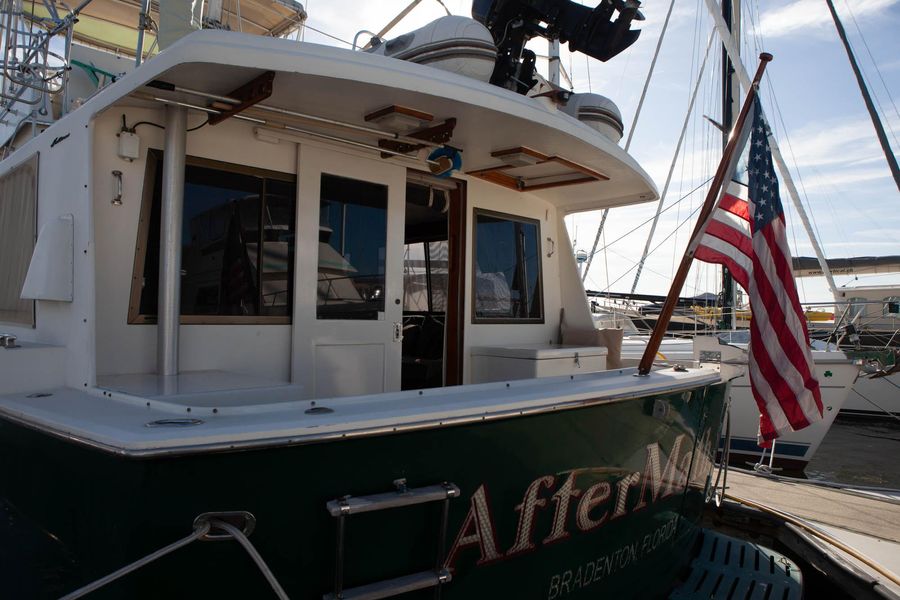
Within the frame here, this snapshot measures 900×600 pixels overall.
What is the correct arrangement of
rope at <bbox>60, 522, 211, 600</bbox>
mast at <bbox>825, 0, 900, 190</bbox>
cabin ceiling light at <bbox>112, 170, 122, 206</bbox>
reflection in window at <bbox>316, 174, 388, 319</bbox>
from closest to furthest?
1. rope at <bbox>60, 522, 211, 600</bbox>
2. cabin ceiling light at <bbox>112, 170, 122, 206</bbox>
3. reflection in window at <bbox>316, 174, 388, 319</bbox>
4. mast at <bbox>825, 0, 900, 190</bbox>

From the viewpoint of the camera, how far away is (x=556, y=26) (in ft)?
15.7

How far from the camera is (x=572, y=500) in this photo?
113 inches

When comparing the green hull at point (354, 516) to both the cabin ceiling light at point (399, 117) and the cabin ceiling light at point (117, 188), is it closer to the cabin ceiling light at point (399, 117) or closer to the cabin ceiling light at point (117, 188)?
the cabin ceiling light at point (117, 188)

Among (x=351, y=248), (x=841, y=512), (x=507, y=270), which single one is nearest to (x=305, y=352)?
(x=351, y=248)

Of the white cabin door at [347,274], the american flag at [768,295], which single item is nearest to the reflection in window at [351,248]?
the white cabin door at [347,274]

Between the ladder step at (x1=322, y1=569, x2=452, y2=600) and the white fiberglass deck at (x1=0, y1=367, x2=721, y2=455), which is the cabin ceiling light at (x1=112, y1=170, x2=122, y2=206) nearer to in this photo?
the white fiberglass deck at (x1=0, y1=367, x2=721, y2=455)

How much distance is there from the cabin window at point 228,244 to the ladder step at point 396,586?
173 centimetres

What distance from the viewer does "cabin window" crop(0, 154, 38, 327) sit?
11.3 ft

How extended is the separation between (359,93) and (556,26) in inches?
93.1

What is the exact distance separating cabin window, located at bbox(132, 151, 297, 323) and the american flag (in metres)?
2.40

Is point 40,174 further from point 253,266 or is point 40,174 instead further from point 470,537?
point 470,537

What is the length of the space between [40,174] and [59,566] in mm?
2152

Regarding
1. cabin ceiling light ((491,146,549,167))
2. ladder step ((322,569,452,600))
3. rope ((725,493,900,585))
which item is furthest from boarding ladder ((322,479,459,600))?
rope ((725,493,900,585))

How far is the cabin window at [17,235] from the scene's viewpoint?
11.3ft
